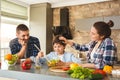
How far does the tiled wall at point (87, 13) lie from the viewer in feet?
12.9

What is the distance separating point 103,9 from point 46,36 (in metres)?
1.58

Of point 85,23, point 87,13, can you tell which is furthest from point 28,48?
point 87,13

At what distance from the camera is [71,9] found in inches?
174

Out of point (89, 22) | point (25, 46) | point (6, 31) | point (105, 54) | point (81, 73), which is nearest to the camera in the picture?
point (81, 73)

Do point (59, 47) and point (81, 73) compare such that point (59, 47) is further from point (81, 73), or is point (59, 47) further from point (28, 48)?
point (81, 73)

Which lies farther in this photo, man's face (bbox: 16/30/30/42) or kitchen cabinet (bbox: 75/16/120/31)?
kitchen cabinet (bbox: 75/16/120/31)

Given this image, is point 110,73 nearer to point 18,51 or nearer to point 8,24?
point 18,51

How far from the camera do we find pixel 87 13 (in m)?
4.22

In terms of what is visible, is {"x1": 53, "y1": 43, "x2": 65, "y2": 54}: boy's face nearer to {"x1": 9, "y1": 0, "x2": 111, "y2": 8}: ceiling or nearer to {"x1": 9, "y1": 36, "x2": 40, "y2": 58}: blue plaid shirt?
{"x1": 9, "y1": 36, "x2": 40, "y2": 58}: blue plaid shirt

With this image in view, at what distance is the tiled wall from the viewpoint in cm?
392

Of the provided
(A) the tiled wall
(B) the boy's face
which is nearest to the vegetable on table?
(B) the boy's face

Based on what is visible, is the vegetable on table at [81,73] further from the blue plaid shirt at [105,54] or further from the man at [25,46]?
the man at [25,46]

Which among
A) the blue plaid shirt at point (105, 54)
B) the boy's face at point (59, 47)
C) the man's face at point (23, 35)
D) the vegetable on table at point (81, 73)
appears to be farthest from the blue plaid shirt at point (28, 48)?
the vegetable on table at point (81, 73)

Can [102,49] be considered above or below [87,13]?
below
